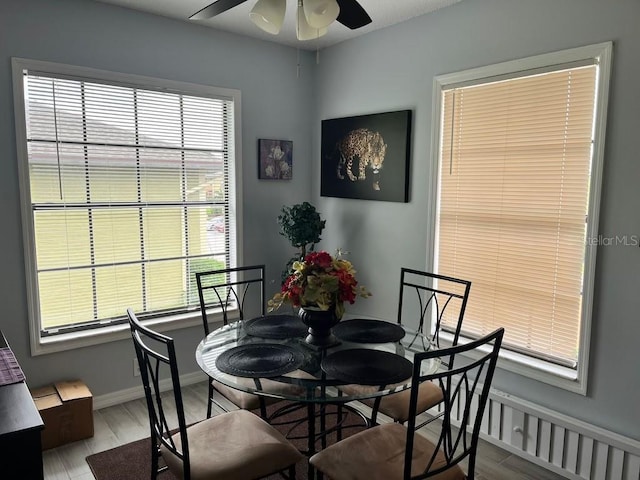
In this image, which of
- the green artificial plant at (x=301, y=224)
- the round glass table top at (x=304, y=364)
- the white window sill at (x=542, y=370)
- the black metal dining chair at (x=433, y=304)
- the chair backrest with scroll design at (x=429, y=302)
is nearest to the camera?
the round glass table top at (x=304, y=364)

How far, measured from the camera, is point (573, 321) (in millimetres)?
2486

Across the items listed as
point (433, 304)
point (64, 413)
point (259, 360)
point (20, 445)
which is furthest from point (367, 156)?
point (20, 445)

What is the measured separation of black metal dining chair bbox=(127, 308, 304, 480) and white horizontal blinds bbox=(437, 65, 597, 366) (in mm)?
1570

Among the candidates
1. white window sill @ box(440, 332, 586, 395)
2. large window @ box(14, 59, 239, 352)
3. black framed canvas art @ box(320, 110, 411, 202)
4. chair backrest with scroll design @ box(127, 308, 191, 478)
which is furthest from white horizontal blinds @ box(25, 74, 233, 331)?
white window sill @ box(440, 332, 586, 395)

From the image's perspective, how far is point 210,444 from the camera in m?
1.89

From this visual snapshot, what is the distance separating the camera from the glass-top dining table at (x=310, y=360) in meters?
1.86

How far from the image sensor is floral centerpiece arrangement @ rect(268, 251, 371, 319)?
2129 mm

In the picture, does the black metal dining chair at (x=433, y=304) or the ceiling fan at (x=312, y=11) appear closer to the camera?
the ceiling fan at (x=312, y=11)

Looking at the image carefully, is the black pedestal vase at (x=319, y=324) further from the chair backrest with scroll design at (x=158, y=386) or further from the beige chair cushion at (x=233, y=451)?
the chair backrest with scroll design at (x=158, y=386)

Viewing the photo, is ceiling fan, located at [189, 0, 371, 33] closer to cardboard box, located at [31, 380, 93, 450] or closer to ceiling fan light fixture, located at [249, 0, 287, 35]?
ceiling fan light fixture, located at [249, 0, 287, 35]

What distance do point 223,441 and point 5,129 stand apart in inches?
86.2

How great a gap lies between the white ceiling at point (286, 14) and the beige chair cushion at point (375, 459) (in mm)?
2387

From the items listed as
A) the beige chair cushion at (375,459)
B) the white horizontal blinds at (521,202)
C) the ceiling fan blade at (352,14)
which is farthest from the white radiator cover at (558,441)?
the ceiling fan blade at (352,14)

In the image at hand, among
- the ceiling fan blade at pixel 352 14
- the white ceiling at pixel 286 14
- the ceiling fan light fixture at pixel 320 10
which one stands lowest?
the ceiling fan light fixture at pixel 320 10
